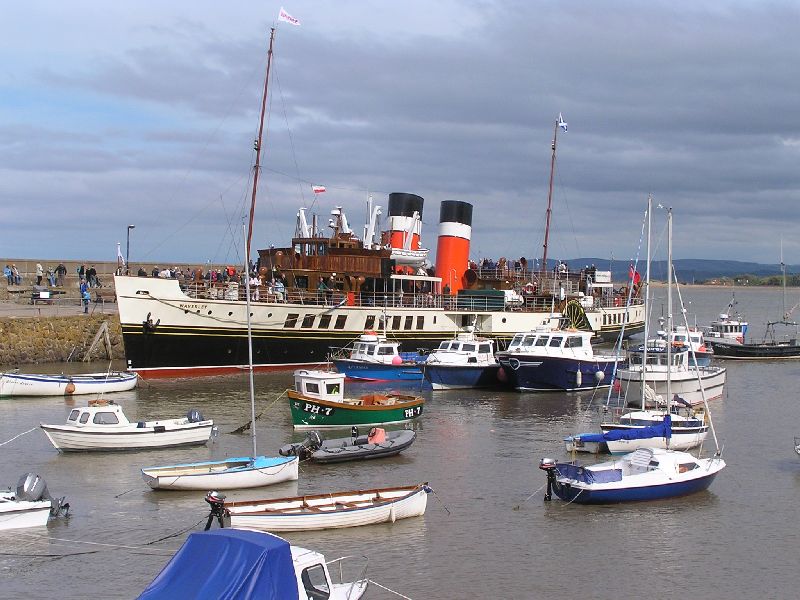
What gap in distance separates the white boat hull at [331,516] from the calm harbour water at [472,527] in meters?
0.24

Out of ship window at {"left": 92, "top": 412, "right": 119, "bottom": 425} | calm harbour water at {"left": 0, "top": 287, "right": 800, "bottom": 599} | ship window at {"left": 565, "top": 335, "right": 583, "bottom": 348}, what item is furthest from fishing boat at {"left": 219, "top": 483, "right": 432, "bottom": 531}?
ship window at {"left": 565, "top": 335, "right": 583, "bottom": 348}

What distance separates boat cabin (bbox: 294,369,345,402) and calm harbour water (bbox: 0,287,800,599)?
1764 mm

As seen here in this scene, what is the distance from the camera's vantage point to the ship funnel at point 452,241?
70.9 meters

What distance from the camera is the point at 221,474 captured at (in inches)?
1091

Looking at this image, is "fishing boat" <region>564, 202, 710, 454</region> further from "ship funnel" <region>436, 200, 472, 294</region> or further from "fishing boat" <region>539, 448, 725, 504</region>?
"ship funnel" <region>436, 200, 472, 294</region>

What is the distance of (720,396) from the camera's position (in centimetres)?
5088

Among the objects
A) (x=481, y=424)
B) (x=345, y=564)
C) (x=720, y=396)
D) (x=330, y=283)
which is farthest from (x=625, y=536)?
(x=330, y=283)

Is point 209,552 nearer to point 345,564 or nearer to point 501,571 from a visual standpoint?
point 345,564

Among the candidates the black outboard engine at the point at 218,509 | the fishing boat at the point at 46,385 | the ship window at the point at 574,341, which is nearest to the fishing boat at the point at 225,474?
the black outboard engine at the point at 218,509

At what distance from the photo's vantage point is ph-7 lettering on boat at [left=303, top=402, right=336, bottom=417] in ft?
122

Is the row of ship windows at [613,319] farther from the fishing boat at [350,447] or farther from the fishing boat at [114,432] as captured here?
the fishing boat at [114,432]

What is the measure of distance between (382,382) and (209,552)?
37.0 meters

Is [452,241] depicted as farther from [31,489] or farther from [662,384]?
[31,489]

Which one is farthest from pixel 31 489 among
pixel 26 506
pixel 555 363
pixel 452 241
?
pixel 452 241
